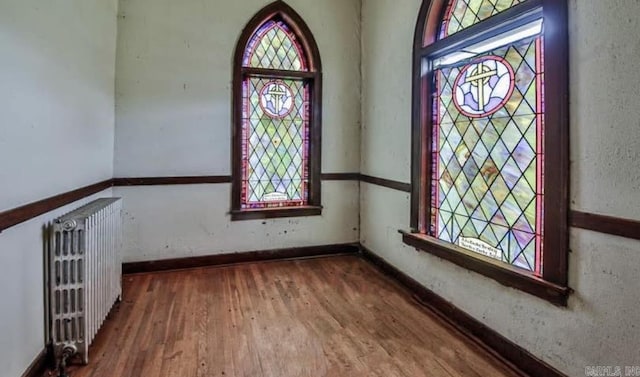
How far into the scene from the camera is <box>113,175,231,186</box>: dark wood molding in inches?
132

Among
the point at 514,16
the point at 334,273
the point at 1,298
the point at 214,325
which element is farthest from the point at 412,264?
the point at 1,298

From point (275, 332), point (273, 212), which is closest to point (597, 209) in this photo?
point (275, 332)

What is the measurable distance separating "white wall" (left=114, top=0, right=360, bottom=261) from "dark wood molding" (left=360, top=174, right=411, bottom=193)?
0.73 meters

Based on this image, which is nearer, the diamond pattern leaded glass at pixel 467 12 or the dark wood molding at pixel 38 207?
the dark wood molding at pixel 38 207

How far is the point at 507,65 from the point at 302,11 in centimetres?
228

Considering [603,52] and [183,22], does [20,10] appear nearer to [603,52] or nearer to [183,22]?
[183,22]

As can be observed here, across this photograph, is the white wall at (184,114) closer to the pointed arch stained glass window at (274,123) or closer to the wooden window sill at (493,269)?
the pointed arch stained glass window at (274,123)

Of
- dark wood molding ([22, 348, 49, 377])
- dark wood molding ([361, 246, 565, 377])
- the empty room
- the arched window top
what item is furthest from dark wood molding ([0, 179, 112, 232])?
dark wood molding ([361, 246, 565, 377])

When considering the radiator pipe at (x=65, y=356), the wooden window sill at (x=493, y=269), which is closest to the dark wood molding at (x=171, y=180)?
the radiator pipe at (x=65, y=356)

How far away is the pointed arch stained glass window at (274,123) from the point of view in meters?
3.69

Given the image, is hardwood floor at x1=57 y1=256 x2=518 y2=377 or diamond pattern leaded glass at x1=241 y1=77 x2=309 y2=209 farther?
diamond pattern leaded glass at x1=241 y1=77 x2=309 y2=209

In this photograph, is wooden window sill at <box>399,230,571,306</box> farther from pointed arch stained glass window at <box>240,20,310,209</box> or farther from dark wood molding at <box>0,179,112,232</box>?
dark wood molding at <box>0,179,112,232</box>

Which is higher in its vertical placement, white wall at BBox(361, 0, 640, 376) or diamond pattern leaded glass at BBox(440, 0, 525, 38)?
diamond pattern leaded glass at BBox(440, 0, 525, 38)

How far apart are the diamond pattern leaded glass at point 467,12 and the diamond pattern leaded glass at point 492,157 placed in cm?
24
